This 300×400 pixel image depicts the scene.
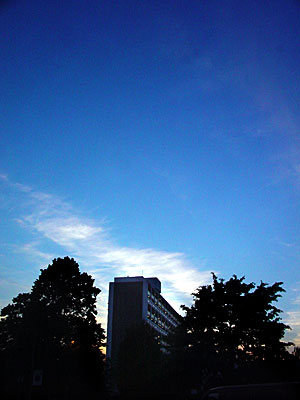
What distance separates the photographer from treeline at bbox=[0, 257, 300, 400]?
938 inches

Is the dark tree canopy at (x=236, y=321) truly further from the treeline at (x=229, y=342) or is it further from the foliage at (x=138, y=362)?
the foliage at (x=138, y=362)

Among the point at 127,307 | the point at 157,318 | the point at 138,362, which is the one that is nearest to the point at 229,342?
the point at 138,362

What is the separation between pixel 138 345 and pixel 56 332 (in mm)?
24129

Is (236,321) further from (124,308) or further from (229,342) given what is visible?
(124,308)

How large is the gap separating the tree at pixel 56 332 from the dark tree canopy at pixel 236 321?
60.9ft

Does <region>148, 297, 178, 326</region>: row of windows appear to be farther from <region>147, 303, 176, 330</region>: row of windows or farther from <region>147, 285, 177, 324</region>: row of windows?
<region>147, 303, 176, 330</region>: row of windows

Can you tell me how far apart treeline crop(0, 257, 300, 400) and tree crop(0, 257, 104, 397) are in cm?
10

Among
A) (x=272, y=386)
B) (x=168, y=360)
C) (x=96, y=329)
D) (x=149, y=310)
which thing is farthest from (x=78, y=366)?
(x=149, y=310)

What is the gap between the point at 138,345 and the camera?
58594mm

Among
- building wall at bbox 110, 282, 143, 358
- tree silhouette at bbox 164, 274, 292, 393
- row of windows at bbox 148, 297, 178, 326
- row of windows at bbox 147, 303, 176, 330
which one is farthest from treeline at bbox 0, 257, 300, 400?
row of windows at bbox 148, 297, 178, 326

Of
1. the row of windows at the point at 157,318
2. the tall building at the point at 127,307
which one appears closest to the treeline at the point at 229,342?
the tall building at the point at 127,307

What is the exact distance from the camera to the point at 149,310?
99.3 m

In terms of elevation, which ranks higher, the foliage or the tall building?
the tall building

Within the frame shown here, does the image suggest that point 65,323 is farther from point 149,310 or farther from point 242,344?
point 149,310
